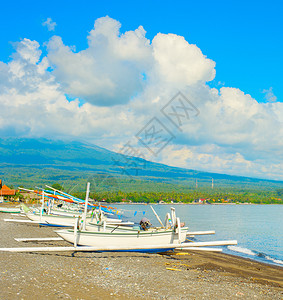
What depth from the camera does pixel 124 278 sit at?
14227 mm

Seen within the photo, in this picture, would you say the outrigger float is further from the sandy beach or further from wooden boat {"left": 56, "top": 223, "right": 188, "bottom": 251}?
the sandy beach

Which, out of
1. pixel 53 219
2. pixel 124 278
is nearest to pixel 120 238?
pixel 124 278

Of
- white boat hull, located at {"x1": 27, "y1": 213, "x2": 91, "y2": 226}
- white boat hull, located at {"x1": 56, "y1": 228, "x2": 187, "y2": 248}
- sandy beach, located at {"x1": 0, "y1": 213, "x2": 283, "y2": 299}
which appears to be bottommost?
white boat hull, located at {"x1": 27, "y1": 213, "x2": 91, "y2": 226}

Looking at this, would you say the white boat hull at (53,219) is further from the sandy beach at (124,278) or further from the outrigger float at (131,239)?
the sandy beach at (124,278)

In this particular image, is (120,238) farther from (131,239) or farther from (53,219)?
(53,219)

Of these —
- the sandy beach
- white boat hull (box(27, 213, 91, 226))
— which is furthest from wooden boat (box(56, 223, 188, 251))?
white boat hull (box(27, 213, 91, 226))

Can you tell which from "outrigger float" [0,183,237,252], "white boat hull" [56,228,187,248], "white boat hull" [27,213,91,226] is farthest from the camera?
"white boat hull" [27,213,91,226]

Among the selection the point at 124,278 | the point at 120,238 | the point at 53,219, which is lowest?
the point at 53,219

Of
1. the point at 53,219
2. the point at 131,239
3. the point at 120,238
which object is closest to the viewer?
the point at 120,238

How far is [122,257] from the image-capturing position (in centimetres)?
1964

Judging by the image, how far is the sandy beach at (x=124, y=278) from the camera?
11672mm

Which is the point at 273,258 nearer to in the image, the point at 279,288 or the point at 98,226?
the point at 279,288

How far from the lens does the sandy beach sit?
38.3ft

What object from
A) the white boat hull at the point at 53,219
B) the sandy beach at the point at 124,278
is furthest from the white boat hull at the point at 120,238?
the white boat hull at the point at 53,219
